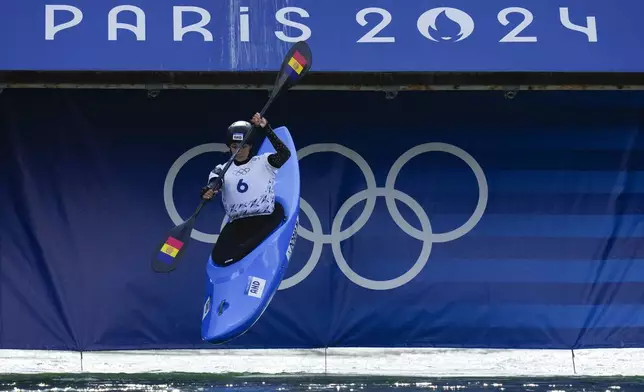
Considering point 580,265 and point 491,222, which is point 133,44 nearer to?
point 491,222

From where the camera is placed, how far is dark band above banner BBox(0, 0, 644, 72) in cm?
728

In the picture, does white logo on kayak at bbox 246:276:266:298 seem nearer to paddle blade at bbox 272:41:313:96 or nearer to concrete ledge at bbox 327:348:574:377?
paddle blade at bbox 272:41:313:96

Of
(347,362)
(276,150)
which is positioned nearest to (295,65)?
(276,150)

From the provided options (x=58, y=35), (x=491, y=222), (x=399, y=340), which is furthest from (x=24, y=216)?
(x=491, y=222)

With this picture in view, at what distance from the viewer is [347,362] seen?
8211 mm

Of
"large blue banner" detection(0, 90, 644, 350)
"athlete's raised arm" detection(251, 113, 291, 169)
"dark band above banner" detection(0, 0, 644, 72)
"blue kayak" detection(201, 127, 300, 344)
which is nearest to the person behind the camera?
"blue kayak" detection(201, 127, 300, 344)

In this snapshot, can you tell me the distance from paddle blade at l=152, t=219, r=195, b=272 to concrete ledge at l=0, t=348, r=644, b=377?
1.46 meters

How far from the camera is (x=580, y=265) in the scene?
8.45m

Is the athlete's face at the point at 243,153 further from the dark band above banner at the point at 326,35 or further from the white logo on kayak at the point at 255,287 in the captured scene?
the white logo on kayak at the point at 255,287

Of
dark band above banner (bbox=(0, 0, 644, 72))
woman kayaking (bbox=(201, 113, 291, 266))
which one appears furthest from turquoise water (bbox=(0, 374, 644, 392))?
A: dark band above banner (bbox=(0, 0, 644, 72))

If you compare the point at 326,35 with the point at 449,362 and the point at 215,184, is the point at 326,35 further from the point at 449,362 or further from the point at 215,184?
the point at 449,362

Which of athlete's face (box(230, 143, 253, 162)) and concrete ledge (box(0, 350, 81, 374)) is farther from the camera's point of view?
concrete ledge (box(0, 350, 81, 374))

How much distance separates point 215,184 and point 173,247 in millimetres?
539

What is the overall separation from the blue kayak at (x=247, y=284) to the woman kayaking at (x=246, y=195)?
70 mm
